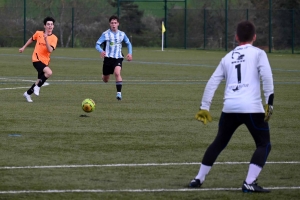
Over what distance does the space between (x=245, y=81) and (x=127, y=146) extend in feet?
11.5

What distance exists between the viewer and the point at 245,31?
8.03 meters

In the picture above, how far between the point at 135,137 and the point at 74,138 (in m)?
0.95

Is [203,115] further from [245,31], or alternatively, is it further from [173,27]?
[173,27]

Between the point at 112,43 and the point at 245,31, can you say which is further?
the point at 112,43

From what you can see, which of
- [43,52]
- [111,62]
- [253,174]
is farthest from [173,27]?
[253,174]

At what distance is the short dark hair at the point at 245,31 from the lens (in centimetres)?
802

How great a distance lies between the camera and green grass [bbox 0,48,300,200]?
8.16 m

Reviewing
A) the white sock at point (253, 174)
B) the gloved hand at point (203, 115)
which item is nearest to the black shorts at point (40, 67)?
the gloved hand at point (203, 115)

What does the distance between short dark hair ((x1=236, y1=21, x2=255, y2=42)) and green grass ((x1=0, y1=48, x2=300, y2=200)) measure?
61.9 inches

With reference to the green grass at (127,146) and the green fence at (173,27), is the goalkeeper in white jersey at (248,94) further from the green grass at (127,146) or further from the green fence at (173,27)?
the green fence at (173,27)

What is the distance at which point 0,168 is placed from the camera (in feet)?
30.2

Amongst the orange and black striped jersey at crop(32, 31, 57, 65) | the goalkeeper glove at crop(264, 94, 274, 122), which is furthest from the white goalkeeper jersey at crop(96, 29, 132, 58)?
the goalkeeper glove at crop(264, 94, 274, 122)

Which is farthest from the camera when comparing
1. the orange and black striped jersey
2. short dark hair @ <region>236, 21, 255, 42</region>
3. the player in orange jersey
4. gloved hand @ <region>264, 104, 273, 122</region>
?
the orange and black striped jersey

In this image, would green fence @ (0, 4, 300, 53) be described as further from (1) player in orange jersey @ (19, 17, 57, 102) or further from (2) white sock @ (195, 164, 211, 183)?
(2) white sock @ (195, 164, 211, 183)
